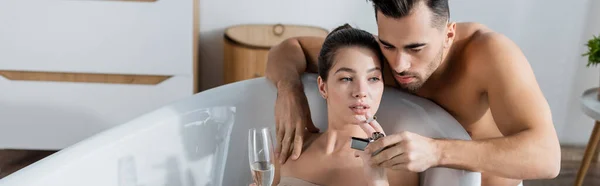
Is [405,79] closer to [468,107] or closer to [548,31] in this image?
[468,107]

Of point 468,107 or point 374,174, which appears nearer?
point 374,174

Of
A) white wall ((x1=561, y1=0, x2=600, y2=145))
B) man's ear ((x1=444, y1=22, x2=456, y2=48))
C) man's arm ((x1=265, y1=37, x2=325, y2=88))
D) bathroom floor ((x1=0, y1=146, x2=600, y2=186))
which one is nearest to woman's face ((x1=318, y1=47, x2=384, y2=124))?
man's ear ((x1=444, y1=22, x2=456, y2=48))

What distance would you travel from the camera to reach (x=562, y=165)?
281 cm

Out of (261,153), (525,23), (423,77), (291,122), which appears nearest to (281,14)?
(525,23)

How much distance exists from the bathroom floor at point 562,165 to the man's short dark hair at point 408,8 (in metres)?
1.33

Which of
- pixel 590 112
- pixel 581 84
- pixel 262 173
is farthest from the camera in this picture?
pixel 581 84

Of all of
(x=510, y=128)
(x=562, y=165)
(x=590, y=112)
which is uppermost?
(x=510, y=128)

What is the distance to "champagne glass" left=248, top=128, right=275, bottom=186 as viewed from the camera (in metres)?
1.47

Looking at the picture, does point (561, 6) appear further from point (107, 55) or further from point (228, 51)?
point (107, 55)

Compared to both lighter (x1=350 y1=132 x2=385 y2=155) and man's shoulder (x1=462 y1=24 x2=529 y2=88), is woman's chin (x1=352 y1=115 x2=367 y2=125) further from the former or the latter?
man's shoulder (x1=462 y1=24 x2=529 y2=88)

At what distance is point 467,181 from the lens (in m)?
1.44

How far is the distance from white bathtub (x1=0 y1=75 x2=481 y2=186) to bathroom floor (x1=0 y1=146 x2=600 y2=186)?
1152mm

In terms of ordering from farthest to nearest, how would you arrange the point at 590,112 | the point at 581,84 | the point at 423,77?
the point at 581,84 < the point at 590,112 < the point at 423,77

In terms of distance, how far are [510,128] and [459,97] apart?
0.73 feet
